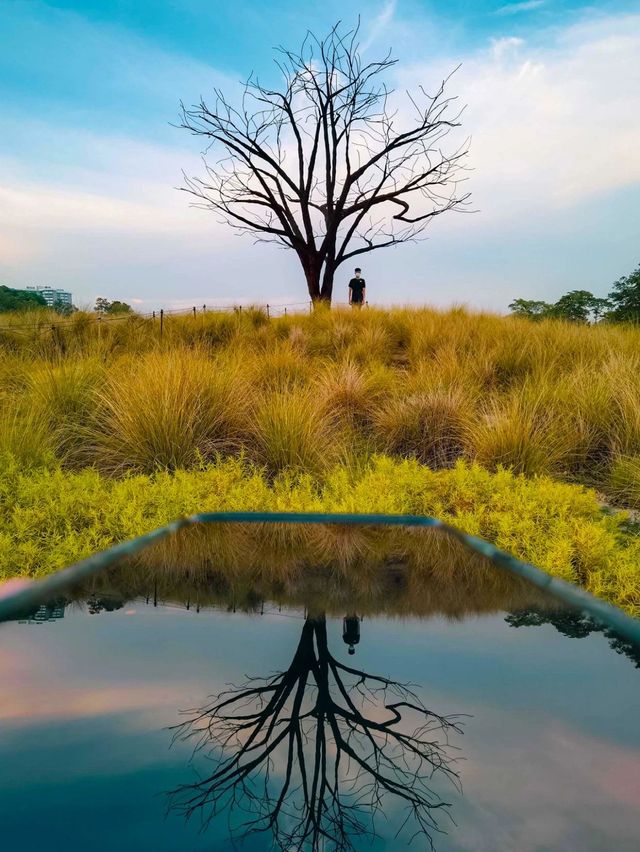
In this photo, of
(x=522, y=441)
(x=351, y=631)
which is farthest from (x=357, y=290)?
(x=351, y=631)

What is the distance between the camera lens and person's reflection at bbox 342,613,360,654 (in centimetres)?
113

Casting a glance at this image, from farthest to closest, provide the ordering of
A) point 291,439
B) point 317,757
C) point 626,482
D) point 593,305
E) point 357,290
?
point 593,305 < point 357,290 < point 291,439 < point 626,482 < point 317,757

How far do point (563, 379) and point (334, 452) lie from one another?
135 inches

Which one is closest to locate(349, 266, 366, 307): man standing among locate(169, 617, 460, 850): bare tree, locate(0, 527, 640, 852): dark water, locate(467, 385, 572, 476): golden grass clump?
locate(467, 385, 572, 476): golden grass clump

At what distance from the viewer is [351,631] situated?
1.19m

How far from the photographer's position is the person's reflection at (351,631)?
113 centimetres

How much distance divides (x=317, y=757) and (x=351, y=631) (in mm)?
420

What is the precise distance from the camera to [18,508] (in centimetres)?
444

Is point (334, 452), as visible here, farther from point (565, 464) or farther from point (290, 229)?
point (290, 229)

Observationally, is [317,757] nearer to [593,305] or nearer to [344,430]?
[344,430]

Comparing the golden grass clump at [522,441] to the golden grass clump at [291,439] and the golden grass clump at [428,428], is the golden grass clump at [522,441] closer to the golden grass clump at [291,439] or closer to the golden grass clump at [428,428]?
the golden grass clump at [428,428]

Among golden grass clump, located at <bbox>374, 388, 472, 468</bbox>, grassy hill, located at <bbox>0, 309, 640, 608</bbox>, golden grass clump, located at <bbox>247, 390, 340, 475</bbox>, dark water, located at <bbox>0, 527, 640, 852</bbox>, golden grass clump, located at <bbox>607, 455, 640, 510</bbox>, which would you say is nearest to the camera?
dark water, located at <bbox>0, 527, 640, 852</bbox>

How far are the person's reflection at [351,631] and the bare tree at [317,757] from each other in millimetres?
118

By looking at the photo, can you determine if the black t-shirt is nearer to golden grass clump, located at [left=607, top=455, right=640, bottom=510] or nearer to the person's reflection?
golden grass clump, located at [left=607, top=455, right=640, bottom=510]
